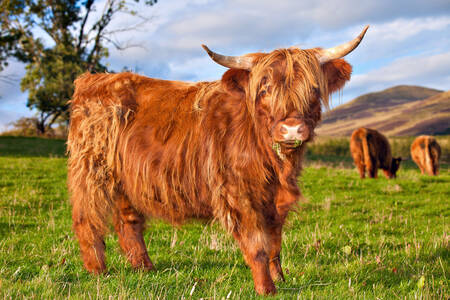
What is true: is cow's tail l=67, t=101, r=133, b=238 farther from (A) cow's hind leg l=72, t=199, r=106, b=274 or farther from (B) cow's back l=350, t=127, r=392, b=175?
(B) cow's back l=350, t=127, r=392, b=175

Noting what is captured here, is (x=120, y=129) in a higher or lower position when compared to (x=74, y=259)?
higher

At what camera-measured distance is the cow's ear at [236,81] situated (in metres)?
3.34

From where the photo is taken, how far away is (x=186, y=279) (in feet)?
11.1

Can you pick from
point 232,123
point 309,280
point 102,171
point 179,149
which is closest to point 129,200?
point 102,171

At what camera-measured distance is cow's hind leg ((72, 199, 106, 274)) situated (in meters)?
3.87

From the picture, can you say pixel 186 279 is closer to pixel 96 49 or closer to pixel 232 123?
pixel 232 123

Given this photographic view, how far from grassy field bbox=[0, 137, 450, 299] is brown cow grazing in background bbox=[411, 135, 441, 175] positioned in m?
10.9

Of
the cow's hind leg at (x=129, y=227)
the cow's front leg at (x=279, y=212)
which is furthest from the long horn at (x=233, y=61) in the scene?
the cow's hind leg at (x=129, y=227)

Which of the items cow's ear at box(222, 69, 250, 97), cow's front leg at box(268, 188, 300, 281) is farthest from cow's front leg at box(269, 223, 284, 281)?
cow's ear at box(222, 69, 250, 97)

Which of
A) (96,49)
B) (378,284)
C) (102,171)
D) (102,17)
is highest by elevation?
(102,17)

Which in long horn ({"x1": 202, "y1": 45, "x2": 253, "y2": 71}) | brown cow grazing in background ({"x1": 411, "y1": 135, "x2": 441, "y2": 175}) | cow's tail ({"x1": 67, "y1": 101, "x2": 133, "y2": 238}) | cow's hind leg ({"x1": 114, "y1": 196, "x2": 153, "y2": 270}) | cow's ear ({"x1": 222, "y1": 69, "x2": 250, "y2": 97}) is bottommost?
brown cow grazing in background ({"x1": 411, "y1": 135, "x2": 441, "y2": 175})

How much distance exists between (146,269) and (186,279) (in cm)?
65

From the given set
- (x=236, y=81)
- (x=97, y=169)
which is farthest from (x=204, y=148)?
(x=97, y=169)

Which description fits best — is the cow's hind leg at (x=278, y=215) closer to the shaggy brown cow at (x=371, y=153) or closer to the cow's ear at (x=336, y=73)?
the cow's ear at (x=336, y=73)
